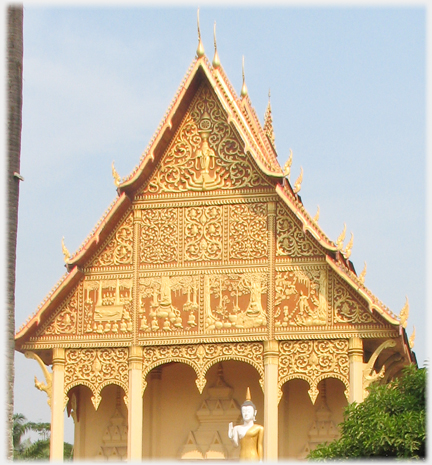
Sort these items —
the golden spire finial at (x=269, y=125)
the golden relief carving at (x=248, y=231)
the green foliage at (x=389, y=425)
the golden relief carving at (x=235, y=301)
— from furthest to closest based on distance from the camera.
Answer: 1. the golden spire finial at (x=269, y=125)
2. the golden relief carving at (x=248, y=231)
3. the golden relief carving at (x=235, y=301)
4. the green foliage at (x=389, y=425)

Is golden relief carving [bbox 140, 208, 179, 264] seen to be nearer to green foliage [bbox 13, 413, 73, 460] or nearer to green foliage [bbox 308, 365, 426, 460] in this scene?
green foliage [bbox 308, 365, 426, 460]

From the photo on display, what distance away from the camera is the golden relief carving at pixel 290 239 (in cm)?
2403

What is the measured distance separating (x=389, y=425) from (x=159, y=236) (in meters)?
7.65

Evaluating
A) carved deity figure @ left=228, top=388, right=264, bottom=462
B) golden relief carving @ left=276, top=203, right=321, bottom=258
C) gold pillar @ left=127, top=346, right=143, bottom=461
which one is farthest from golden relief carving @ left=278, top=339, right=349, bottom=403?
carved deity figure @ left=228, top=388, right=264, bottom=462

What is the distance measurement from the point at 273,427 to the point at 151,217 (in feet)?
13.9

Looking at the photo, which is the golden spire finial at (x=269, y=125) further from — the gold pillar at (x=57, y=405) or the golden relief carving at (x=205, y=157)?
the gold pillar at (x=57, y=405)

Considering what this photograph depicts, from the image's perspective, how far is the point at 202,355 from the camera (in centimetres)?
2405

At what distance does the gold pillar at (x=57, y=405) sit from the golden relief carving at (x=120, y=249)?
1733 millimetres

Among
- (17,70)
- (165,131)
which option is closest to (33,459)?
(165,131)

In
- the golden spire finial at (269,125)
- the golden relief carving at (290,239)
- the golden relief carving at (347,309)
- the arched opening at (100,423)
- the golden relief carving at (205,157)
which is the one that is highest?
the golden spire finial at (269,125)

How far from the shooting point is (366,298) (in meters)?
23.3

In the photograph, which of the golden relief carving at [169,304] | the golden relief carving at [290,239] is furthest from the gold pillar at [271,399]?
the golden relief carving at [290,239]

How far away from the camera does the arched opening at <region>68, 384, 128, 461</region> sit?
25.5 metres

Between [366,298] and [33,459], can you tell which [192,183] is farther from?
[33,459]
